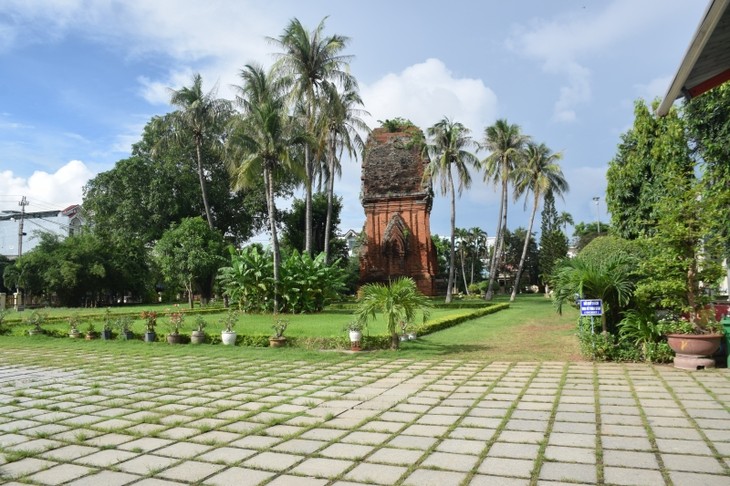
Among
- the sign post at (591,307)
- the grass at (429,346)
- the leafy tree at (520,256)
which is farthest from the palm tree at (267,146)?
the leafy tree at (520,256)

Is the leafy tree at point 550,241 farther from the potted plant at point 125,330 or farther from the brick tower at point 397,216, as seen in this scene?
the potted plant at point 125,330

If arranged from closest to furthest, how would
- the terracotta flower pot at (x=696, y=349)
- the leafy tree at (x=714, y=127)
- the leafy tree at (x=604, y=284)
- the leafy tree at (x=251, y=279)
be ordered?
the terracotta flower pot at (x=696, y=349)
the leafy tree at (x=604, y=284)
the leafy tree at (x=714, y=127)
the leafy tree at (x=251, y=279)

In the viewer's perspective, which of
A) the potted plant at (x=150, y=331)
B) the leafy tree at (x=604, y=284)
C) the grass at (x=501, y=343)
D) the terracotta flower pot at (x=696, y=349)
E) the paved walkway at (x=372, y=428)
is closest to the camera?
the paved walkway at (x=372, y=428)

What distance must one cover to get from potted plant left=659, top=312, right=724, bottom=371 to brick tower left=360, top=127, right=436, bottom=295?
24.6m

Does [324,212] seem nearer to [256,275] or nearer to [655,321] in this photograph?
[256,275]

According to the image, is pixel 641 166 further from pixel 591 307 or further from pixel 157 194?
pixel 157 194

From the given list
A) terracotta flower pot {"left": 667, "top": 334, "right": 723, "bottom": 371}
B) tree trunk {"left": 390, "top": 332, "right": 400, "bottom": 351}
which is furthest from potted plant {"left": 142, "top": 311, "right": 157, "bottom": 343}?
terracotta flower pot {"left": 667, "top": 334, "right": 723, "bottom": 371}

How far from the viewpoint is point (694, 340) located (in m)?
7.29

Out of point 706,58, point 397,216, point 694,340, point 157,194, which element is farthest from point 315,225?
point 706,58

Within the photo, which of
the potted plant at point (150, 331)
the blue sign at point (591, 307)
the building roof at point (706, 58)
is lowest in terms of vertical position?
the potted plant at point (150, 331)

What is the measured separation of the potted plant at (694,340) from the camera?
23.8ft

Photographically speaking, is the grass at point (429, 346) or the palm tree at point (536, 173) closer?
the grass at point (429, 346)

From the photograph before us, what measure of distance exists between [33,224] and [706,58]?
5524 cm

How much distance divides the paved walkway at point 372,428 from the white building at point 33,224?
45.5 metres
